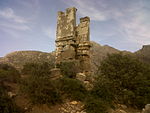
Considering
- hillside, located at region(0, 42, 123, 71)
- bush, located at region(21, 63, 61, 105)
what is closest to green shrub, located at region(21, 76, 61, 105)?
bush, located at region(21, 63, 61, 105)

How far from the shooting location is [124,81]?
984 centimetres

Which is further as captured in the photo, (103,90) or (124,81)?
(124,81)

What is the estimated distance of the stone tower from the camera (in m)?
11.9

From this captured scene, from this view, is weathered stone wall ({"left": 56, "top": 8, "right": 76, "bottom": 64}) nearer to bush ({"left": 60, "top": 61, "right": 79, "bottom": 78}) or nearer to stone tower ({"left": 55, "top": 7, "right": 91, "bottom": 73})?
stone tower ({"left": 55, "top": 7, "right": 91, "bottom": 73})

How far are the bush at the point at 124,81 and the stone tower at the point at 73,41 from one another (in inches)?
73.4

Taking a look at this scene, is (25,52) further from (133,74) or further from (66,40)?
(133,74)

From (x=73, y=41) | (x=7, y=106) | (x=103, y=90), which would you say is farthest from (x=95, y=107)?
(x=73, y=41)

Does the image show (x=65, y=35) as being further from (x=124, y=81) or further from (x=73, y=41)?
(x=124, y=81)

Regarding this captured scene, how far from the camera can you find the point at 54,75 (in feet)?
34.0

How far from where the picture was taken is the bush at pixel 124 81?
9014 millimetres

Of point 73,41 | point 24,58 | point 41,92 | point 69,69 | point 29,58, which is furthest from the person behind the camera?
point 24,58

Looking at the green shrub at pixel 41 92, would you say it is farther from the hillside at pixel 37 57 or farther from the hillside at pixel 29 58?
the hillside at pixel 29 58

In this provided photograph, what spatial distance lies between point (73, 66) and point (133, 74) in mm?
4216

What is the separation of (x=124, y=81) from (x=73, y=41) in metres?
5.05
